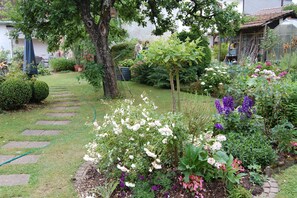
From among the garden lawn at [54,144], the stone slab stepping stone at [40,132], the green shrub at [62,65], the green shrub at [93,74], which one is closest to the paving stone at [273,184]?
the garden lawn at [54,144]

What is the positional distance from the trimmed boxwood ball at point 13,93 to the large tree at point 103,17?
1474mm

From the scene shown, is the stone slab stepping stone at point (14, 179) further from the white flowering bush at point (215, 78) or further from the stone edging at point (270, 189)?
the white flowering bush at point (215, 78)

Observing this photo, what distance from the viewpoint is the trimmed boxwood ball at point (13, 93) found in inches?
244

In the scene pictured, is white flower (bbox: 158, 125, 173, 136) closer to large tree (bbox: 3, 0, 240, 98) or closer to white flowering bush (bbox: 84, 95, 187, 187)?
white flowering bush (bbox: 84, 95, 187, 187)

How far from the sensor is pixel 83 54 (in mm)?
15258

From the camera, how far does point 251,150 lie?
127 inches

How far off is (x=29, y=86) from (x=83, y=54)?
895cm

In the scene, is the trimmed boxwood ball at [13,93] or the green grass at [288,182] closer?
the green grass at [288,182]

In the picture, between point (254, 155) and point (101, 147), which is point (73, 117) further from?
point (254, 155)

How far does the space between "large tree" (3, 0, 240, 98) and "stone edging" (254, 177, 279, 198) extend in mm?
5298

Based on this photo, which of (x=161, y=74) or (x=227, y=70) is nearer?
(x=227, y=70)

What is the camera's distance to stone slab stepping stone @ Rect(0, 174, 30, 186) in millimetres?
3114

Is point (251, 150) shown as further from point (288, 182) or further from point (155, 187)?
point (155, 187)

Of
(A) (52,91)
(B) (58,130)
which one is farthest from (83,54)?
(B) (58,130)
